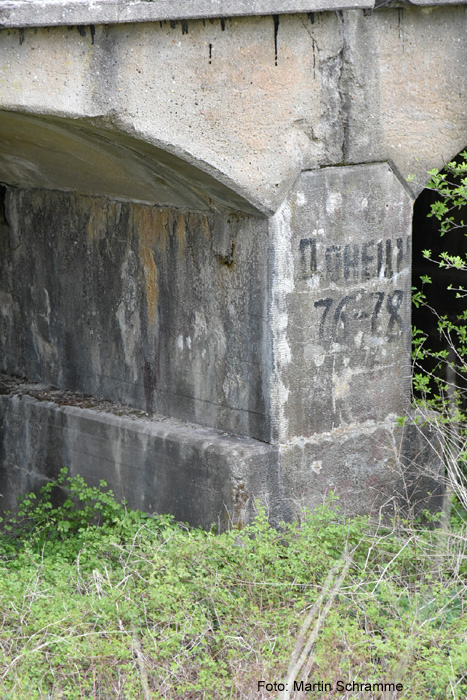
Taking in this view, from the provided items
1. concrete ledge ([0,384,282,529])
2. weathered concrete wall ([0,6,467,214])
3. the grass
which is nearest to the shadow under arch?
weathered concrete wall ([0,6,467,214])

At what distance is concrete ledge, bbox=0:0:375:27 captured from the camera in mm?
3746

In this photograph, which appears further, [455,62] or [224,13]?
[455,62]

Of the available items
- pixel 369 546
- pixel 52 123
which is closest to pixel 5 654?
pixel 369 546

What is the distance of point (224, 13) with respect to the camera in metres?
4.09

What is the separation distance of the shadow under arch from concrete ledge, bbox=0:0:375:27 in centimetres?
42

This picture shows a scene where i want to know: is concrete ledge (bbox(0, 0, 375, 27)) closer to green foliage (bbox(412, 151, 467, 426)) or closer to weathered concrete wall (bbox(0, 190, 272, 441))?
weathered concrete wall (bbox(0, 190, 272, 441))

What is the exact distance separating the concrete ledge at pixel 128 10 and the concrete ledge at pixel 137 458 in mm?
1956

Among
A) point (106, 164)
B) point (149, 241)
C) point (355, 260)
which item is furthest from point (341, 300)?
point (106, 164)

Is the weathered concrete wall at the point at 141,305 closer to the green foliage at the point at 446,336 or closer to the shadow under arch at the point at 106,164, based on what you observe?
the shadow under arch at the point at 106,164

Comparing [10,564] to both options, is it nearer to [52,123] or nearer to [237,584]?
[237,584]

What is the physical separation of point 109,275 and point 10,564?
5.30 ft

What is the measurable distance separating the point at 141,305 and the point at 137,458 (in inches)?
31.8

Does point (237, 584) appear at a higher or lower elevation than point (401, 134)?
lower

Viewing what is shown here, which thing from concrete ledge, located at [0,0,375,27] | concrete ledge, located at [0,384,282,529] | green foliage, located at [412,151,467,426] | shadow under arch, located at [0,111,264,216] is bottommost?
concrete ledge, located at [0,384,282,529]
